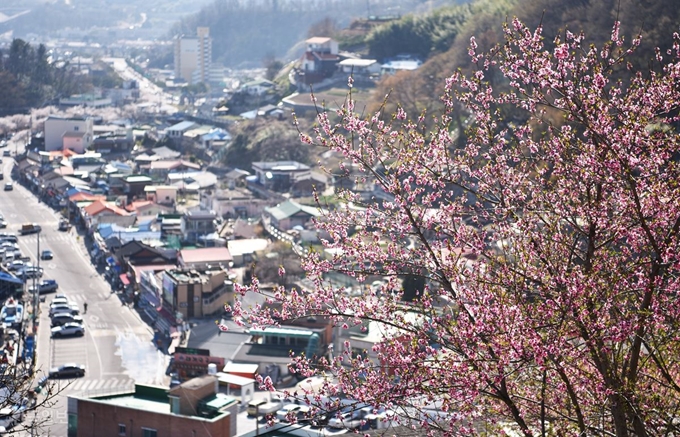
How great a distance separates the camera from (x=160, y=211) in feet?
62.6

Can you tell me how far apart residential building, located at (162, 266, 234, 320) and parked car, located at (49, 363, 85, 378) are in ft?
6.33

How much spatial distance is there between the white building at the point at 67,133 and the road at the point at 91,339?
27.2 feet

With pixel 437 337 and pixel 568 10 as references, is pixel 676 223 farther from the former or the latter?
pixel 568 10

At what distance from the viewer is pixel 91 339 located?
12.7 metres

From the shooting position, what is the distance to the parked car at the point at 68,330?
1273cm

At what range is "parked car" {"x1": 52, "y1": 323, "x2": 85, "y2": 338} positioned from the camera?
12.7m

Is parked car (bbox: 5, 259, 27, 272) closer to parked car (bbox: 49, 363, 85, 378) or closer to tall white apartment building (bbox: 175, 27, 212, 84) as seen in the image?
parked car (bbox: 49, 363, 85, 378)

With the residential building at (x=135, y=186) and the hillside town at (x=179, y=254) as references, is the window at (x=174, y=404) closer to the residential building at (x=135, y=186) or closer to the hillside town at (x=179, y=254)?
the hillside town at (x=179, y=254)

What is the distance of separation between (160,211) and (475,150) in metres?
16.3

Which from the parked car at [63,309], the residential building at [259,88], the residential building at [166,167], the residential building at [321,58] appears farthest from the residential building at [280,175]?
the residential building at [259,88]

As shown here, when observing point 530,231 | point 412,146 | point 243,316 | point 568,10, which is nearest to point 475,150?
point 412,146

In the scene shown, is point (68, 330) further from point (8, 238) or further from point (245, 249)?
point (8, 238)

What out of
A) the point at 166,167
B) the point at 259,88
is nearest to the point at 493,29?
the point at 166,167

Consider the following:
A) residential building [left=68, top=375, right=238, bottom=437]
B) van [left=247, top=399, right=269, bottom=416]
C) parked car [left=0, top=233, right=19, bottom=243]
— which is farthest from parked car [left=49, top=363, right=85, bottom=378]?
parked car [left=0, top=233, right=19, bottom=243]
